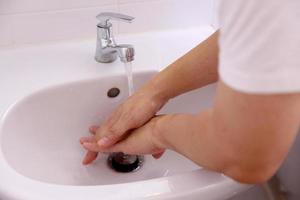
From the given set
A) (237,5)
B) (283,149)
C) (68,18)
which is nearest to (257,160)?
(283,149)

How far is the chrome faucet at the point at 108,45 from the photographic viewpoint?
738 mm

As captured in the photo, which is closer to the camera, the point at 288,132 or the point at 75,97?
the point at 288,132

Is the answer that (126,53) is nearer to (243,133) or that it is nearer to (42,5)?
(42,5)

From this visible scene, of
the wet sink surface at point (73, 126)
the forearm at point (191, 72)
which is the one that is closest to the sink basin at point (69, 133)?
the wet sink surface at point (73, 126)

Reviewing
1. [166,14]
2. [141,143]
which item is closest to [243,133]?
[141,143]

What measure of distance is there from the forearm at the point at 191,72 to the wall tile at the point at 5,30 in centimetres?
34

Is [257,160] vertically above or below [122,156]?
above

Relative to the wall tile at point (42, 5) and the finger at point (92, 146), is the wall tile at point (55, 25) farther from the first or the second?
the finger at point (92, 146)

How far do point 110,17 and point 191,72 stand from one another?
203mm

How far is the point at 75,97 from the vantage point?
792mm

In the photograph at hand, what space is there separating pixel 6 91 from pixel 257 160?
0.51 meters

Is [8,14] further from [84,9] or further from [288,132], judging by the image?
[288,132]

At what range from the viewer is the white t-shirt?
0.33 metres

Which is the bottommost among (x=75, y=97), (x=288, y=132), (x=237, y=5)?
(x=75, y=97)
